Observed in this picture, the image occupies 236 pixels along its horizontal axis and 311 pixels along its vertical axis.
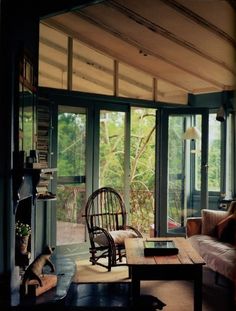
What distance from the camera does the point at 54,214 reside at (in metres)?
5.24

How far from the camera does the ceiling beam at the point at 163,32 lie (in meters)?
4.25

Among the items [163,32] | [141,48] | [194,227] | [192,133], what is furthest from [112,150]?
[163,32]

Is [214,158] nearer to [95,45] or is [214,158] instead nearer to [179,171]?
[179,171]

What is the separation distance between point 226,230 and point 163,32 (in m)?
2.34

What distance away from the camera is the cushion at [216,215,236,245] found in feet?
15.3

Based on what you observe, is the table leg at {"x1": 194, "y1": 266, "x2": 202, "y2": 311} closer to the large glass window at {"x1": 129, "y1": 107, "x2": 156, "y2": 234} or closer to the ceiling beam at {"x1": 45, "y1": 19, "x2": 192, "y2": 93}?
the ceiling beam at {"x1": 45, "y1": 19, "x2": 192, "y2": 93}

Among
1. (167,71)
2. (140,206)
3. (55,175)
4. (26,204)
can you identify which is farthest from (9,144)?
(140,206)

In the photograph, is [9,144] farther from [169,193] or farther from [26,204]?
[169,193]

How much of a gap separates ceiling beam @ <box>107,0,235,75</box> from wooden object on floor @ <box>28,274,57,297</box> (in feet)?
8.52

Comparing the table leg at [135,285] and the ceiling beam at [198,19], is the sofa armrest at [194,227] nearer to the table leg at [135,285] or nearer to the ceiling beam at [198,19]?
the table leg at [135,285]

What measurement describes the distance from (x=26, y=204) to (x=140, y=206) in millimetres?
4183

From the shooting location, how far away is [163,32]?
4594mm

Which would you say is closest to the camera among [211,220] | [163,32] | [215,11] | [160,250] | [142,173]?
[160,250]

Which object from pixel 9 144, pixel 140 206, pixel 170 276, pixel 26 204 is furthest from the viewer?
pixel 140 206
